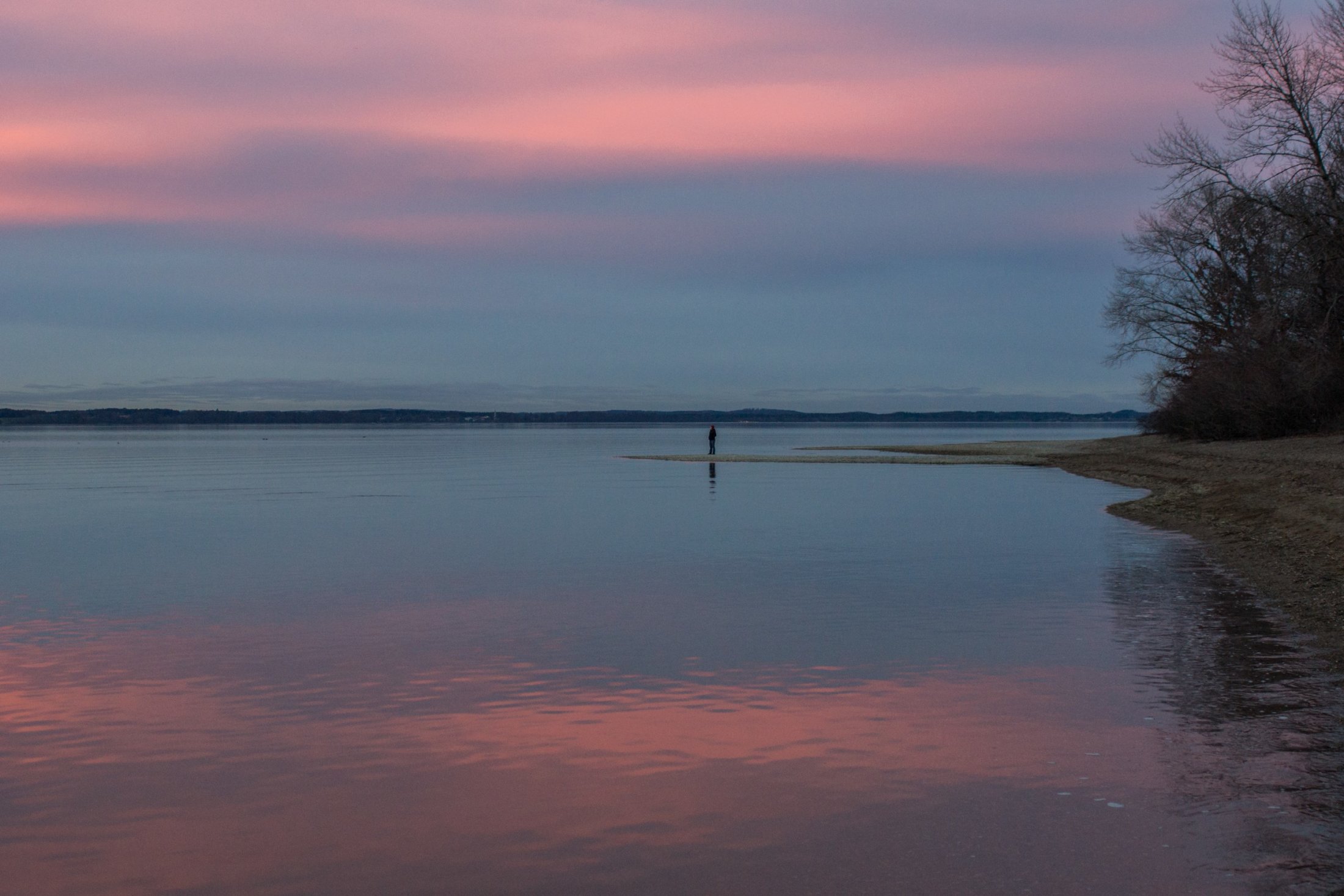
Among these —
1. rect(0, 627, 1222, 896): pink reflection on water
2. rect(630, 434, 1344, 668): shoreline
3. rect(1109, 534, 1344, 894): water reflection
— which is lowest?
rect(0, 627, 1222, 896): pink reflection on water

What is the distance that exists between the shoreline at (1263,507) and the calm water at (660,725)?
2.96 feet

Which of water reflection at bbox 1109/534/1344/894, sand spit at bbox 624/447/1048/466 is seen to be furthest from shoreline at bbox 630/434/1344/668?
sand spit at bbox 624/447/1048/466

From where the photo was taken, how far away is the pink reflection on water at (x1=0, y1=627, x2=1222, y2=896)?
750 centimetres

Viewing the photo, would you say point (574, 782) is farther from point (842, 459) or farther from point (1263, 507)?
point (842, 459)

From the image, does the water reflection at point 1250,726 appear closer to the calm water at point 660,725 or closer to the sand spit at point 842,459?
the calm water at point 660,725

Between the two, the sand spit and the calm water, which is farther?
the sand spit

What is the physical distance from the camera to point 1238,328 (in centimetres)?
6412

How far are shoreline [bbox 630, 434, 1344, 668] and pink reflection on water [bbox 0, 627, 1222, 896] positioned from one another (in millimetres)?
5443

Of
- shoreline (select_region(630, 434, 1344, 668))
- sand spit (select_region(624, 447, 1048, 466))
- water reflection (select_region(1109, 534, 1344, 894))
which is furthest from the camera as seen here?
sand spit (select_region(624, 447, 1048, 466))

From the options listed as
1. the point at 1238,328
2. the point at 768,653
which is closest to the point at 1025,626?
the point at 768,653

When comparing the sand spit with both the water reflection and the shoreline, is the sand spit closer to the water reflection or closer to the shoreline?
the shoreline

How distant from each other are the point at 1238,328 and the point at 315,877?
65.7 meters

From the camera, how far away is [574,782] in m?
9.30

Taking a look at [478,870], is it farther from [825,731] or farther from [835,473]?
[835,473]
